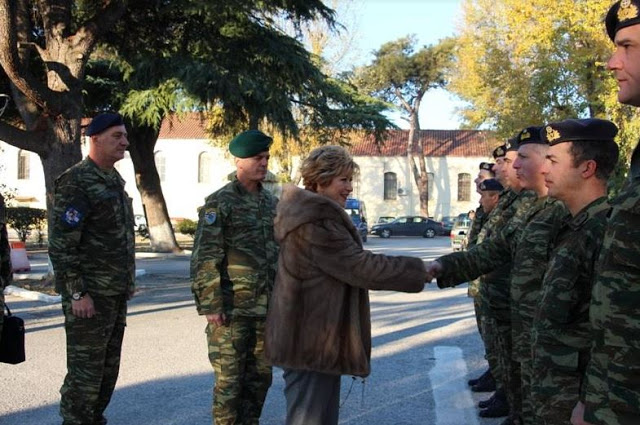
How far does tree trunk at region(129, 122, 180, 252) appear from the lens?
2264cm

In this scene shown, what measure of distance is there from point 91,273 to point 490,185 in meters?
3.72

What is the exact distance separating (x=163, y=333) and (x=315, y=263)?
638 centimetres

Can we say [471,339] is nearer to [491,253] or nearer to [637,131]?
[491,253]

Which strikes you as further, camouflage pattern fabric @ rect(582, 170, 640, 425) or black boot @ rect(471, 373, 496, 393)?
black boot @ rect(471, 373, 496, 393)

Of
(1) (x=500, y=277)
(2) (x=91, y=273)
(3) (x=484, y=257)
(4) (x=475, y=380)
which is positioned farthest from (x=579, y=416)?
(4) (x=475, y=380)

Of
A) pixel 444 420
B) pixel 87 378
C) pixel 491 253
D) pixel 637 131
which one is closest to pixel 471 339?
pixel 444 420

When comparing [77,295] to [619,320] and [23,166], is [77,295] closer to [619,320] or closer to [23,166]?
[619,320]

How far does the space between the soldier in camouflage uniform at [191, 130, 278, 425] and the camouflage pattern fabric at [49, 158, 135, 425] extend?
520 mm

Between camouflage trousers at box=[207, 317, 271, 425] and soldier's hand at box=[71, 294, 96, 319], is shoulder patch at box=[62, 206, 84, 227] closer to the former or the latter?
soldier's hand at box=[71, 294, 96, 319]

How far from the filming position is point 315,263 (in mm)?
3500

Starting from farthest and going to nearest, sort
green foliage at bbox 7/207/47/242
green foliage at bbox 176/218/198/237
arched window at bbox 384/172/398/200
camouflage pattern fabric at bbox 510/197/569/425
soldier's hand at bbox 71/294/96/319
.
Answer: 1. arched window at bbox 384/172/398/200
2. green foliage at bbox 176/218/198/237
3. green foliage at bbox 7/207/47/242
4. soldier's hand at bbox 71/294/96/319
5. camouflage pattern fabric at bbox 510/197/569/425

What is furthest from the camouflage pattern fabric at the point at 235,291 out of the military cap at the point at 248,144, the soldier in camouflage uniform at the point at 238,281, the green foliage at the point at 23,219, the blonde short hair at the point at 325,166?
the green foliage at the point at 23,219

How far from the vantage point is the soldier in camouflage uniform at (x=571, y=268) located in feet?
9.86

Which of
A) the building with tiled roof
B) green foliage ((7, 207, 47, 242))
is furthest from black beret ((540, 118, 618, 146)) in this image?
the building with tiled roof
